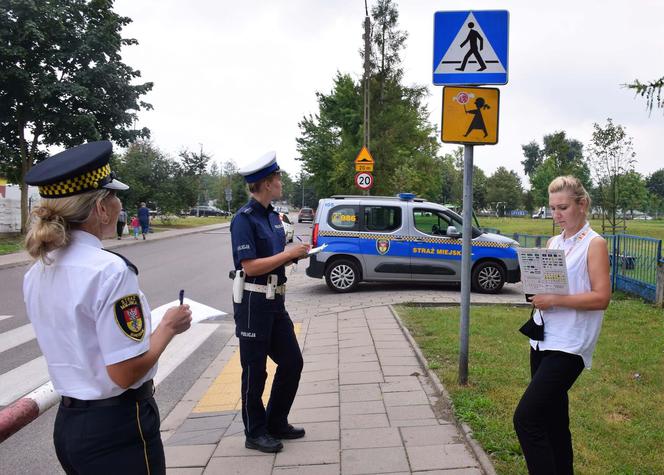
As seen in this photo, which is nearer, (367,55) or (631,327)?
(631,327)

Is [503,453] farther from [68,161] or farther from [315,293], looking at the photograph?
[315,293]

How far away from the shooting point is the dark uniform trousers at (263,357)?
146 inches

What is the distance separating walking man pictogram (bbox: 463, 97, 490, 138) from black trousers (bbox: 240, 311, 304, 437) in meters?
2.46

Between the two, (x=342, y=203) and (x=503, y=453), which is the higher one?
(x=342, y=203)

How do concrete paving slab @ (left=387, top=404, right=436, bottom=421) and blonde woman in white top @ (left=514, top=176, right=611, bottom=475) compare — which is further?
concrete paving slab @ (left=387, top=404, right=436, bottom=421)

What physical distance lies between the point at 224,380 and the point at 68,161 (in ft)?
14.7

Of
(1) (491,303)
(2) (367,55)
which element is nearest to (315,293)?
(1) (491,303)

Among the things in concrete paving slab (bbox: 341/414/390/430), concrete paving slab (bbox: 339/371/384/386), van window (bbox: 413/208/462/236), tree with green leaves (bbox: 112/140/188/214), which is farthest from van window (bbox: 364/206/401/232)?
tree with green leaves (bbox: 112/140/188/214)

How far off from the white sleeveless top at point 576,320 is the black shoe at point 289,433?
1.89 m

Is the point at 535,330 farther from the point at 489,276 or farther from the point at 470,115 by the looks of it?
the point at 489,276

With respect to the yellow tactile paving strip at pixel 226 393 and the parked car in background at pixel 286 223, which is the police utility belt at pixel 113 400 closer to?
the parked car in background at pixel 286 223

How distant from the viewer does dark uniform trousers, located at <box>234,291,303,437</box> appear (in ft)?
12.1

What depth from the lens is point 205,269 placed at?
50.5 ft

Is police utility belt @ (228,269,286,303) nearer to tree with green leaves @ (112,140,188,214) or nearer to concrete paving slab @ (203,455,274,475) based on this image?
concrete paving slab @ (203,455,274,475)
